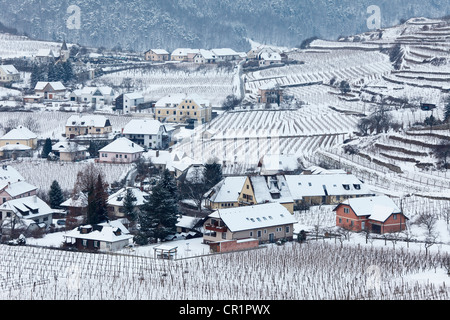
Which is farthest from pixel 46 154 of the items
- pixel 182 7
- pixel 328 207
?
pixel 182 7

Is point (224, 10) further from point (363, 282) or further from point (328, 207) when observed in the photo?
point (363, 282)

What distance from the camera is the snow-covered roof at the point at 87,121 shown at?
1750 inches

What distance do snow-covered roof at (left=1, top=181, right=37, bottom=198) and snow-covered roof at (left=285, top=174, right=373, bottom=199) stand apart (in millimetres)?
9207

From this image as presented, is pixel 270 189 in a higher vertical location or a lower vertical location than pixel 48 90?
lower

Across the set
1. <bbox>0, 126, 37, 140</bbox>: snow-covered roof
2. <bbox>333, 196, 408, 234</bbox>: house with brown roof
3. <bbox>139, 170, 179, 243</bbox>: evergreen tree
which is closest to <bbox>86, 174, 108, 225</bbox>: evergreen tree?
<bbox>139, 170, 179, 243</bbox>: evergreen tree

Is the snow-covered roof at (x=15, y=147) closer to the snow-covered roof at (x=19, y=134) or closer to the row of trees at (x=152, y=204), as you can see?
the snow-covered roof at (x=19, y=134)

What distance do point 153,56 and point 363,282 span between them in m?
51.8

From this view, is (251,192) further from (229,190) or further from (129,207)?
(129,207)

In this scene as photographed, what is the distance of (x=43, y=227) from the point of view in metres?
27.6

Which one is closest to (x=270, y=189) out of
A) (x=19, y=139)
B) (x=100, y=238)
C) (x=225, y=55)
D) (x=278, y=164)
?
(x=278, y=164)

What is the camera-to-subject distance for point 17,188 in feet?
103

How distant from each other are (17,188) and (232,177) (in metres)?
7.64

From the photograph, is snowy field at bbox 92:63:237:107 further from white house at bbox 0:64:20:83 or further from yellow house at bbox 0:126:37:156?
yellow house at bbox 0:126:37:156

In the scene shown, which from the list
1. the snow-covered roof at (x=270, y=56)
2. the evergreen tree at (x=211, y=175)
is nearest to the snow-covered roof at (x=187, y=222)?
the evergreen tree at (x=211, y=175)
